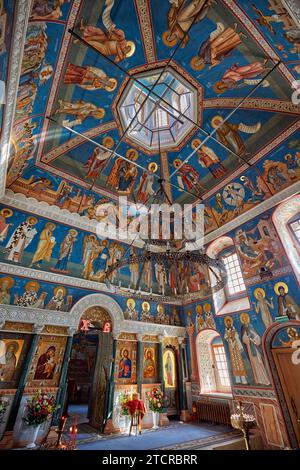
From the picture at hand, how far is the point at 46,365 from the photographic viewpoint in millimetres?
8406

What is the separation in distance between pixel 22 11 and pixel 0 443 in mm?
11147

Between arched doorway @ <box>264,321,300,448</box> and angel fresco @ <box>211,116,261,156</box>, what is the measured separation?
292 inches

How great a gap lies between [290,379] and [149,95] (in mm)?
11801

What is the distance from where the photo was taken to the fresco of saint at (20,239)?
8930mm

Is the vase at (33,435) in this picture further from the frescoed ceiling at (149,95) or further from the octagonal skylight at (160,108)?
the octagonal skylight at (160,108)

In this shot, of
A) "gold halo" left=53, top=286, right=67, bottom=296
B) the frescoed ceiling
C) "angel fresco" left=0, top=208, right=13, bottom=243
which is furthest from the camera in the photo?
"gold halo" left=53, top=286, right=67, bottom=296

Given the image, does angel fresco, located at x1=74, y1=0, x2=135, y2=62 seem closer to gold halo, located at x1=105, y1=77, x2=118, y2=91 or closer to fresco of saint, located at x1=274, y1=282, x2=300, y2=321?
gold halo, located at x1=105, y1=77, x2=118, y2=91

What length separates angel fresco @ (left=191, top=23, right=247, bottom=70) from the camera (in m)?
6.41

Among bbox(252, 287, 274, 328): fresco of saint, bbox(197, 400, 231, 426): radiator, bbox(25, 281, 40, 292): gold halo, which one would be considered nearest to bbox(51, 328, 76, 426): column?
bbox(25, 281, 40, 292): gold halo

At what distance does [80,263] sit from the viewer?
10711 millimetres

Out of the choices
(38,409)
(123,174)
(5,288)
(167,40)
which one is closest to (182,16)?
(167,40)

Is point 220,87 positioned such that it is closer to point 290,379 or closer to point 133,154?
point 133,154

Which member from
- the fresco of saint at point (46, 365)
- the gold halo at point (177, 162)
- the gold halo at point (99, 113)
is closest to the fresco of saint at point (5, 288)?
the fresco of saint at point (46, 365)

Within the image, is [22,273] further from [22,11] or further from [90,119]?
[22,11]
